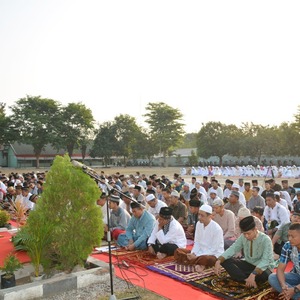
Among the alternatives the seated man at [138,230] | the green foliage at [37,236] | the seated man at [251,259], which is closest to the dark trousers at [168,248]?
the seated man at [138,230]

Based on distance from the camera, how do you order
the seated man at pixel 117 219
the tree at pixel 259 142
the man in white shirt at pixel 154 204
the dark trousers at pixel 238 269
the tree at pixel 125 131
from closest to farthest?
the dark trousers at pixel 238 269
the seated man at pixel 117 219
the man in white shirt at pixel 154 204
the tree at pixel 259 142
the tree at pixel 125 131

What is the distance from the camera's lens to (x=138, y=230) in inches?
283

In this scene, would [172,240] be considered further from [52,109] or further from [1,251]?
[52,109]

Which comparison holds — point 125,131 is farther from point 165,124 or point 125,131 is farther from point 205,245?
point 205,245

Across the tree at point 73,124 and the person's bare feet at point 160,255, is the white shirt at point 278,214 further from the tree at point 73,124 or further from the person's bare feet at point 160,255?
the tree at point 73,124

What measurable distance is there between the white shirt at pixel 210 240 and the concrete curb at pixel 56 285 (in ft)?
5.28

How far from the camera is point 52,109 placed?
1735 inches

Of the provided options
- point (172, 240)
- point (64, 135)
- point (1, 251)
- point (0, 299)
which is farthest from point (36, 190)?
point (64, 135)

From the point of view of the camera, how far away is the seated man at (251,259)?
15.5 feet

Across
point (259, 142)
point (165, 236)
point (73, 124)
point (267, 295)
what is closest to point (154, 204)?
point (165, 236)

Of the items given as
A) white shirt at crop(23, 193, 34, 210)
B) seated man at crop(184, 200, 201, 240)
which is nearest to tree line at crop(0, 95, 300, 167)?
white shirt at crop(23, 193, 34, 210)

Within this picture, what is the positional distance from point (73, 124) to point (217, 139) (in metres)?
21.2

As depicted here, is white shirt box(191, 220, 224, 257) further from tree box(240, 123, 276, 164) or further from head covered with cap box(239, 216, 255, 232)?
tree box(240, 123, 276, 164)

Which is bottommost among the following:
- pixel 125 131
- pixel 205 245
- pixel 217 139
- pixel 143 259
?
pixel 143 259
